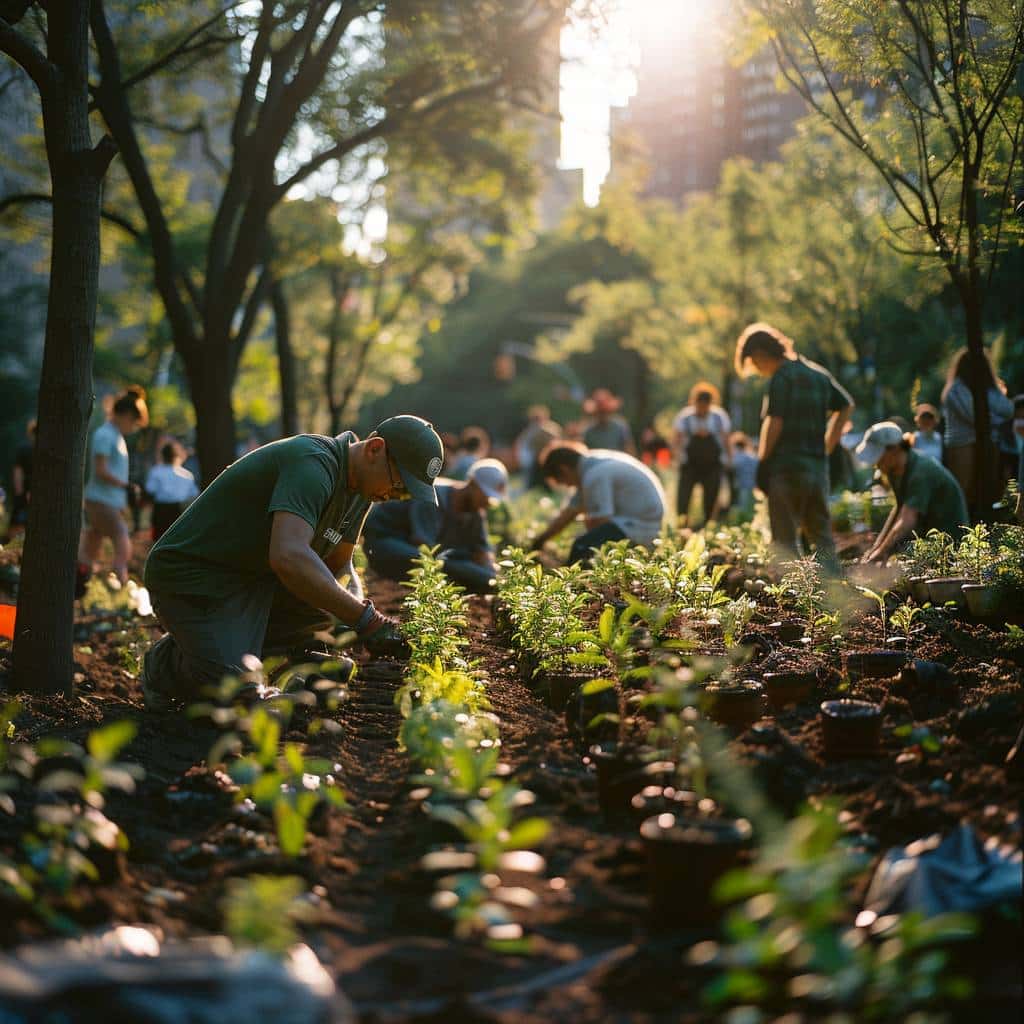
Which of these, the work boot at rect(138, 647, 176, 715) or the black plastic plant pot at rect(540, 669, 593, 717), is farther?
the work boot at rect(138, 647, 176, 715)

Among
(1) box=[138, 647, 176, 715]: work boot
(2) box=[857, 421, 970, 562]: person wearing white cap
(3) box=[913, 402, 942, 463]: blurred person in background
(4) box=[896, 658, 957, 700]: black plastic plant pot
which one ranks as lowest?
(1) box=[138, 647, 176, 715]: work boot

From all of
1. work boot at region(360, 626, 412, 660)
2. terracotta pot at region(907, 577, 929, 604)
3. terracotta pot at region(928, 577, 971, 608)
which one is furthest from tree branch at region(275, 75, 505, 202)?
terracotta pot at region(928, 577, 971, 608)

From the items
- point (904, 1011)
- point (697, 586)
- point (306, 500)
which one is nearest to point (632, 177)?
point (697, 586)

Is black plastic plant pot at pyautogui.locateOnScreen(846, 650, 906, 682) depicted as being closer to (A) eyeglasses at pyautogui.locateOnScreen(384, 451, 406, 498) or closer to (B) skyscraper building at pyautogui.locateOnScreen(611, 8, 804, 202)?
(A) eyeglasses at pyautogui.locateOnScreen(384, 451, 406, 498)

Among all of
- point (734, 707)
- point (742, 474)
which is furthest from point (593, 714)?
point (742, 474)

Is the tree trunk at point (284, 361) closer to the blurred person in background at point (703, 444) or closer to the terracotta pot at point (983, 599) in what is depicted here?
the blurred person in background at point (703, 444)

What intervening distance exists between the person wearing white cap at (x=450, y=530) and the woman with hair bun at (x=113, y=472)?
2.21 meters

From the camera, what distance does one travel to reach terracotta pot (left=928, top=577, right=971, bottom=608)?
6.32 meters

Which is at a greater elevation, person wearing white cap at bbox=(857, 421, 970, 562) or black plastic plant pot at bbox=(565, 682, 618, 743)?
person wearing white cap at bbox=(857, 421, 970, 562)

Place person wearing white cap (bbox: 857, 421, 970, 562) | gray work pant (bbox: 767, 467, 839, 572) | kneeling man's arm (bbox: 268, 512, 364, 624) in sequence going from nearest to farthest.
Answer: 1. kneeling man's arm (bbox: 268, 512, 364, 624)
2. person wearing white cap (bbox: 857, 421, 970, 562)
3. gray work pant (bbox: 767, 467, 839, 572)

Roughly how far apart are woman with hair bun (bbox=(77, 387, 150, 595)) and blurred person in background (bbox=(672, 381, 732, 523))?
6.94 m

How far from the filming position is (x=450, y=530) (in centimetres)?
1045

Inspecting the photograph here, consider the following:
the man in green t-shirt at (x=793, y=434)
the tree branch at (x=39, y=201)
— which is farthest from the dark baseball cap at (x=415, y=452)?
the tree branch at (x=39, y=201)

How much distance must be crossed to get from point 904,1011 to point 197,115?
48.6 ft
